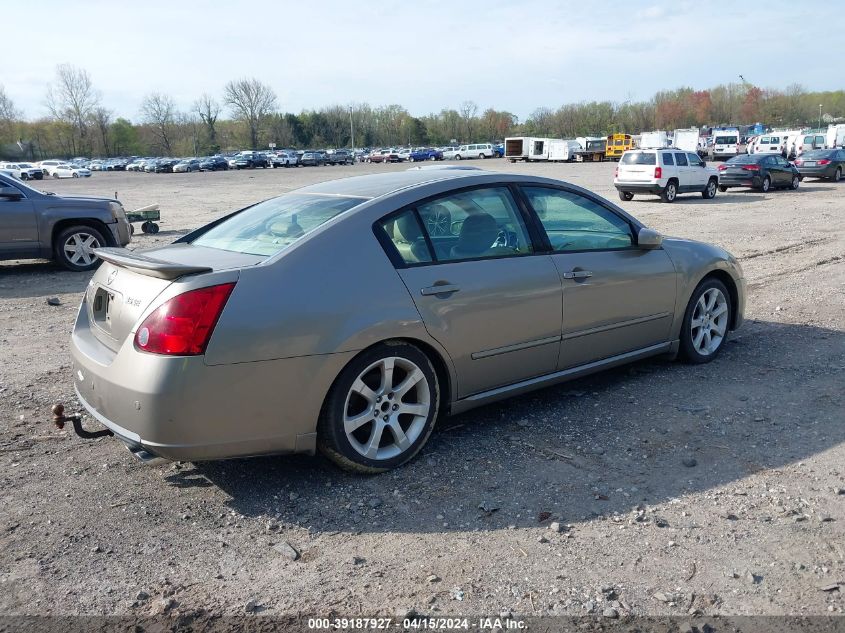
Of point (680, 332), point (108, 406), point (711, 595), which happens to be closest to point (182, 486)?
point (108, 406)

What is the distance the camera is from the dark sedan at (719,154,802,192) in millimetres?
26844

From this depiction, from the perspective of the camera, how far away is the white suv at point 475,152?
84.0 metres

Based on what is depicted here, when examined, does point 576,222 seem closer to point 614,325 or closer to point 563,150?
point 614,325

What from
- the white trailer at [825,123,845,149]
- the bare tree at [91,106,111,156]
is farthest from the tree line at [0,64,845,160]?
the white trailer at [825,123,845,149]

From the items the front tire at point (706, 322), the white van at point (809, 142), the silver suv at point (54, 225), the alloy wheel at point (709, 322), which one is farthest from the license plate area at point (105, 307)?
the white van at point (809, 142)

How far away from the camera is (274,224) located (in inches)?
174

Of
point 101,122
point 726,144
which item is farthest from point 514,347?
point 101,122

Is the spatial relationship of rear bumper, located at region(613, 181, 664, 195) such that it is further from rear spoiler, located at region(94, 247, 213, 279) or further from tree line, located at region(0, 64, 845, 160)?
tree line, located at region(0, 64, 845, 160)

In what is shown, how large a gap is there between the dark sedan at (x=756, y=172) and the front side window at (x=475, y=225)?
82.4ft

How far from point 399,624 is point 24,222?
10.1m

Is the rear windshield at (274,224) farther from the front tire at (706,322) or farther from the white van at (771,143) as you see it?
the white van at (771,143)

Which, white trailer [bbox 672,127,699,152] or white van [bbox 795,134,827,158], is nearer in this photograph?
white van [bbox 795,134,827,158]

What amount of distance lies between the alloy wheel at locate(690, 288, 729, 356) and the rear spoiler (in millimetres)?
3930

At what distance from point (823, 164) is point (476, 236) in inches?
1318
